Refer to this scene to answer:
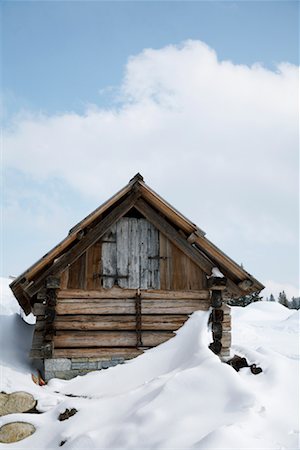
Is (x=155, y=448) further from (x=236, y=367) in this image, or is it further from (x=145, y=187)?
(x=145, y=187)

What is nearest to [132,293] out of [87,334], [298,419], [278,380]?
[87,334]

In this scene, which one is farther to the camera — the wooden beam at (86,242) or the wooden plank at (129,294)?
the wooden plank at (129,294)

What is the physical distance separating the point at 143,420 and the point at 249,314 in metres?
24.1

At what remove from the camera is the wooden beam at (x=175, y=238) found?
10.3 meters

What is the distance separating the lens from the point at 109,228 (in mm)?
10266

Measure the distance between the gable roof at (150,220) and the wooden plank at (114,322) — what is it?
3.24 ft

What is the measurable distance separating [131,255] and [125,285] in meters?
0.76

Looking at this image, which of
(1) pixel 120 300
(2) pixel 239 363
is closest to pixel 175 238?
(1) pixel 120 300

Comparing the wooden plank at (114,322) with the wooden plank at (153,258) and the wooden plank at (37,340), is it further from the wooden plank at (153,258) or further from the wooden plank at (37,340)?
the wooden plank at (153,258)

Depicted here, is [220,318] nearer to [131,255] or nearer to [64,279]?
[131,255]

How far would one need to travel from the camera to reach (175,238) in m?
10.4

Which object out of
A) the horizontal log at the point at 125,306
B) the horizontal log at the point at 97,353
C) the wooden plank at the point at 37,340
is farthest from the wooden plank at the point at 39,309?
the horizontal log at the point at 97,353

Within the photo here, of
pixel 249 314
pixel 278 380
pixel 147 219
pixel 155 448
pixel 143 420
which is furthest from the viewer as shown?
pixel 249 314

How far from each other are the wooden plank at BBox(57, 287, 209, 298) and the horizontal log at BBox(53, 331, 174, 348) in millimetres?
857
